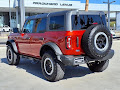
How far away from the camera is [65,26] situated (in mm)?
4965

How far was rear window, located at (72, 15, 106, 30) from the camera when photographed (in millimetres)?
5048

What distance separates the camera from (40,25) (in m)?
6.02

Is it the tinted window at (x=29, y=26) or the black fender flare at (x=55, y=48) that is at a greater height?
the tinted window at (x=29, y=26)

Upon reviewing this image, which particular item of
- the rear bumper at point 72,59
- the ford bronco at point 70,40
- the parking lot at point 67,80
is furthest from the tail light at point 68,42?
the parking lot at point 67,80

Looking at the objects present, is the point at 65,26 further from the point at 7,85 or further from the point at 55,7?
the point at 55,7

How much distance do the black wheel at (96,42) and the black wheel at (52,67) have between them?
0.82 m

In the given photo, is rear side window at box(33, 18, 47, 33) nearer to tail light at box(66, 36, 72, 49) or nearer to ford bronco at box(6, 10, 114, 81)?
ford bronco at box(6, 10, 114, 81)

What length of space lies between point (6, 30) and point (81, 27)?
4529 centimetres

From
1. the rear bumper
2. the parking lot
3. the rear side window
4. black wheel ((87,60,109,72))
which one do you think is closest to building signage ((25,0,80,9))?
the rear side window

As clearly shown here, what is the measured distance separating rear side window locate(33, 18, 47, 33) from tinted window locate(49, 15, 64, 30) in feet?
1.14

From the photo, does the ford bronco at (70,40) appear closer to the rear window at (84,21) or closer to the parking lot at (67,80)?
the rear window at (84,21)

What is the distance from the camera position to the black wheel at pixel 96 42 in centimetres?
485

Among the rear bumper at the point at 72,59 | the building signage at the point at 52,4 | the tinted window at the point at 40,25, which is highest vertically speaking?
the building signage at the point at 52,4

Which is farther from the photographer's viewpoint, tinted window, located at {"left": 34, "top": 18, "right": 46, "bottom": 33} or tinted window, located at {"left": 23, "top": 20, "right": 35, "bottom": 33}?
tinted window, located at {"left": 23, "top": 20, "right": 35, "bottom": 33}
